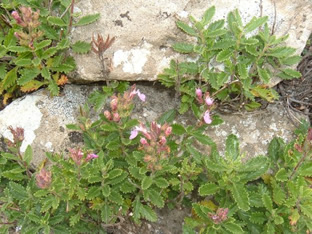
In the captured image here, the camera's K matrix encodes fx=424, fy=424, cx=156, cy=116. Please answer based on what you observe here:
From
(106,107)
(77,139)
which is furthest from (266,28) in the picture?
(77,139)

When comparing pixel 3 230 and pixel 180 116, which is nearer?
pixel 3 230

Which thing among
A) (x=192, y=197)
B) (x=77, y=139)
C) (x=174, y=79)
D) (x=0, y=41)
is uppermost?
(x=0, y=41)

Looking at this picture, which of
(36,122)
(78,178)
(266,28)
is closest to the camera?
(78,178)

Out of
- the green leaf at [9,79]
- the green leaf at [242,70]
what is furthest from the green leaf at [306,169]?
the green leaf at [9,79]

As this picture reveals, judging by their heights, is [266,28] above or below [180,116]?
above

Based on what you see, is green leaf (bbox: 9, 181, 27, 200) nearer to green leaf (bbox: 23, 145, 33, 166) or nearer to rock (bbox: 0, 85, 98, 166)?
green leaf (bbox: 23, 145, 33, 166)

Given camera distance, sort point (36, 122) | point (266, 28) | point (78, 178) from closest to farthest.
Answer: point (78, 178) < point (266, 28) < point (36, 122)

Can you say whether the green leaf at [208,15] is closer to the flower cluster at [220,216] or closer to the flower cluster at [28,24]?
the flower cluster at [28,24]

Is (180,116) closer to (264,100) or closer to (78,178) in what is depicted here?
(264,100)
